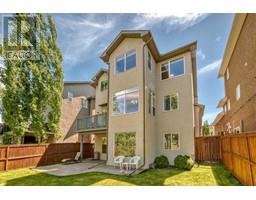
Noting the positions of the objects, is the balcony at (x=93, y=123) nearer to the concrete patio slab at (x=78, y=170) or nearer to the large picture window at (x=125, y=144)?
the large picture window at (x=125, y=144)

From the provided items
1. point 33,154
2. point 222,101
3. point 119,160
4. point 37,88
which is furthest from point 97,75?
point 222,101

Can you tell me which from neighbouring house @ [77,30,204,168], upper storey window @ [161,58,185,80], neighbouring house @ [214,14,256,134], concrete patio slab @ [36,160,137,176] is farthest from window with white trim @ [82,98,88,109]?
neighbouring house @ [214,14,256,134]

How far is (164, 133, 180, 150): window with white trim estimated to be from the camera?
40.1 feet

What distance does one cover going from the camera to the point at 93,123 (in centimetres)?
1431

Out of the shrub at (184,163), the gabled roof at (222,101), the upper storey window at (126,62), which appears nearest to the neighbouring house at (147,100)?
the upper storey window at (126,62)

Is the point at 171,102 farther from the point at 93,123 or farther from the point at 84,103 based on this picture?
the point at 84,103

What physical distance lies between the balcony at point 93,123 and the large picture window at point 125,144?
1.83m

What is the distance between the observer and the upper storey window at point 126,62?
12.2 m

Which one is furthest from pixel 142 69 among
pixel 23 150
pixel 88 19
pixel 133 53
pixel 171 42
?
pixel 23 150

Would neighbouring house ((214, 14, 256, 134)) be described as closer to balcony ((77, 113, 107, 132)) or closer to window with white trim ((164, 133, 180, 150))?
window with white trim ((164, 133, 180, 150))

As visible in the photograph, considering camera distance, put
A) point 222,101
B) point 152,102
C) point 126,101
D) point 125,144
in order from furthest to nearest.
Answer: point 222,101
point 152,102
point 126,101
point 125,144

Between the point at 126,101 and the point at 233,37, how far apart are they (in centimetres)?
957
